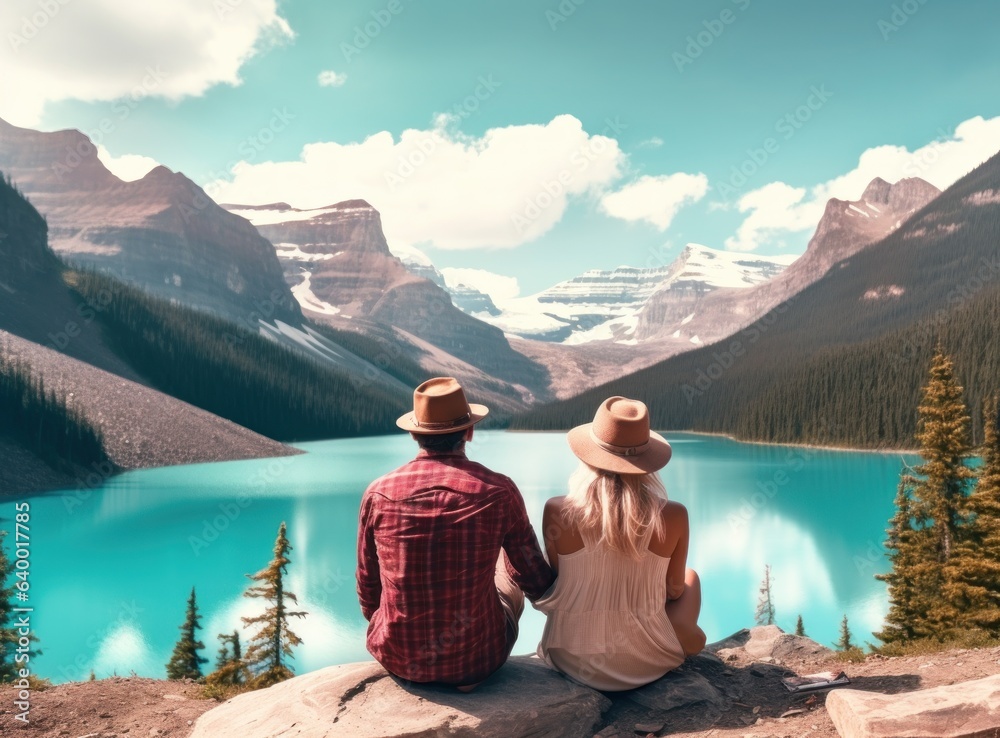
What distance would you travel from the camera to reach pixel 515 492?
412 centimetres

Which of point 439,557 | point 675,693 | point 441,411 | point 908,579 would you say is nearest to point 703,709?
point 675,693

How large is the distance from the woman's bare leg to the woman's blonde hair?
63 cm

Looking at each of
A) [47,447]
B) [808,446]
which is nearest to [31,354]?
[47,447]

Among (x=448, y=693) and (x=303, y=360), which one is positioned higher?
(x=303, y=360)

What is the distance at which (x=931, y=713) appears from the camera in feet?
11.9

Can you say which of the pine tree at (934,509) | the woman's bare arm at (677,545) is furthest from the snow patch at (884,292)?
the woman's bare arm at (677,545)

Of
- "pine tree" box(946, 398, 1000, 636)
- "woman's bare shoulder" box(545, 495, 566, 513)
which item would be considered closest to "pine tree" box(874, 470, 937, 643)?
"pine tree" box(946, 398, 1000, 636)

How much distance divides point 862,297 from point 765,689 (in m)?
152

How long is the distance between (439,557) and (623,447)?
119 cm

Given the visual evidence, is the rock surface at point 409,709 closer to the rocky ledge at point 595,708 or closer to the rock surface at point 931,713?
the rocky ledge at point 595,708

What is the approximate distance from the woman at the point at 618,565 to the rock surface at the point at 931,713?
0.95 m

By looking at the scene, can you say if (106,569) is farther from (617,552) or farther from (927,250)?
(927,250)

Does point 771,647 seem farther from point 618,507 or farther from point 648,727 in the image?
point 618,507

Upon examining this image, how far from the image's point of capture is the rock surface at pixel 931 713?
355 centimetres
